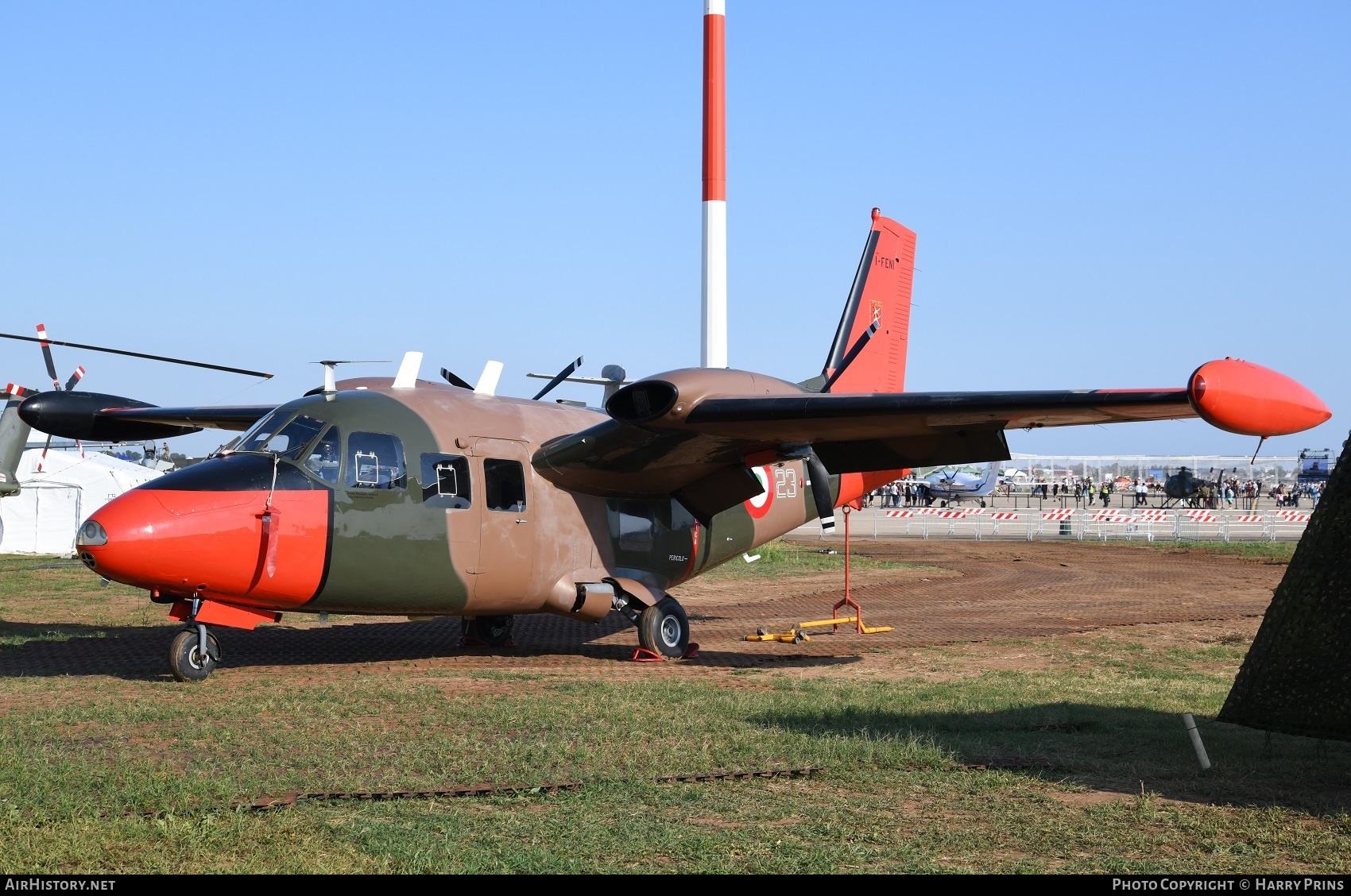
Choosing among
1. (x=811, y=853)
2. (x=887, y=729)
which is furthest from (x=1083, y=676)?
(x=811, y=853)

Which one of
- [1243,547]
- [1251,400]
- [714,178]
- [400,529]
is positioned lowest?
[1243,547]

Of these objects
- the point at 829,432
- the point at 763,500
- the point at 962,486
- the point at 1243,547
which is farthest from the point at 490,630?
the point at 962,486

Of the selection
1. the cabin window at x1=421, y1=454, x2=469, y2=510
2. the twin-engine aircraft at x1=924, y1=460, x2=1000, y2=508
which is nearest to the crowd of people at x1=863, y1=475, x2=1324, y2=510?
the twin-engine aircraft at x1=924, y1=460, x2=1000, y2=508

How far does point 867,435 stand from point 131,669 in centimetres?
816

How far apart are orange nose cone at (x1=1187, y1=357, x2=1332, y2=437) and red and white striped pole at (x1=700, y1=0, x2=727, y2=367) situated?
19.2 m

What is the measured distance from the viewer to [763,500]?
55.9ft

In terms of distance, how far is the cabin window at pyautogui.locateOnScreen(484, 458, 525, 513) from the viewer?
13.6 metres

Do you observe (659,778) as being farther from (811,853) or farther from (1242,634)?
(1242,634)

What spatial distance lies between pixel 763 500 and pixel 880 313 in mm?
3452

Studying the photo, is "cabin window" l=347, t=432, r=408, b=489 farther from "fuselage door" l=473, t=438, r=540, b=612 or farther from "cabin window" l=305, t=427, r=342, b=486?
"fuselage door" l=473, t=438, r=540, b=612

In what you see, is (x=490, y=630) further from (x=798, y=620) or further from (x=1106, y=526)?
(x=1106, y=526)

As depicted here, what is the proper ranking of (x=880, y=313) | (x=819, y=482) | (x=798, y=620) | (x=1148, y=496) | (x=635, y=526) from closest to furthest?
A: (x=819, y=482), (x=635, y=526), (x=880, y=313), (x=798, y=620), (x=1148, y=496)

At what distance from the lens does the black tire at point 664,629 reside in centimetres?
1466

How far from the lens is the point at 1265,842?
6.31m
